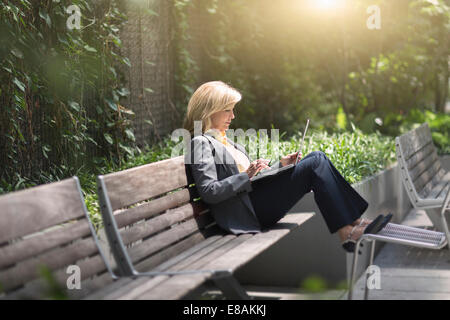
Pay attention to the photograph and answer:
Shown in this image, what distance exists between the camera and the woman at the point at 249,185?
3.63 metres

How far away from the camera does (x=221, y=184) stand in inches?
142

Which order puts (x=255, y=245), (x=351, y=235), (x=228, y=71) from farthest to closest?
(x=228, y=71)
(x=351, y=235)
(x=255, y=245)

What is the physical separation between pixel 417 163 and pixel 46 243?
3672mm

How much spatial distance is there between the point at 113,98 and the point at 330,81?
5.54m

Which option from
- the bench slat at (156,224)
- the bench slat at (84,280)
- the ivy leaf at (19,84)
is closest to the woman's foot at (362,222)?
the bench slat at (156,224)

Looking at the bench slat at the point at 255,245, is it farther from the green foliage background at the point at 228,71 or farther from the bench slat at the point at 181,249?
the green foliage background at the point at 228,71

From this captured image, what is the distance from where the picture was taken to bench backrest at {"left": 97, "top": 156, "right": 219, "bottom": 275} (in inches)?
111

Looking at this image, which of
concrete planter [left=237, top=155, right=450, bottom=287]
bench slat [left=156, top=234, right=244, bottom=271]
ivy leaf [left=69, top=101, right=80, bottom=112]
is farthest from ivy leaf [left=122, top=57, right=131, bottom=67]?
bench slat [left=156, top=234, right=244, bottom=271]

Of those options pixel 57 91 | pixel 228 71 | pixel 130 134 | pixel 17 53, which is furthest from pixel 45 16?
pixel 228 71

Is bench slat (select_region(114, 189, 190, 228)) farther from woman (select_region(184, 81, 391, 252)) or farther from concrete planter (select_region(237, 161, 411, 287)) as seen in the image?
concrete planter (select_region(237, 161, 411, 287))

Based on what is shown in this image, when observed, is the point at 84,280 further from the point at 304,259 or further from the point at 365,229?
the point at 304,259

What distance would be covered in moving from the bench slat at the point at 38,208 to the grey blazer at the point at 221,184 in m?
1.05
